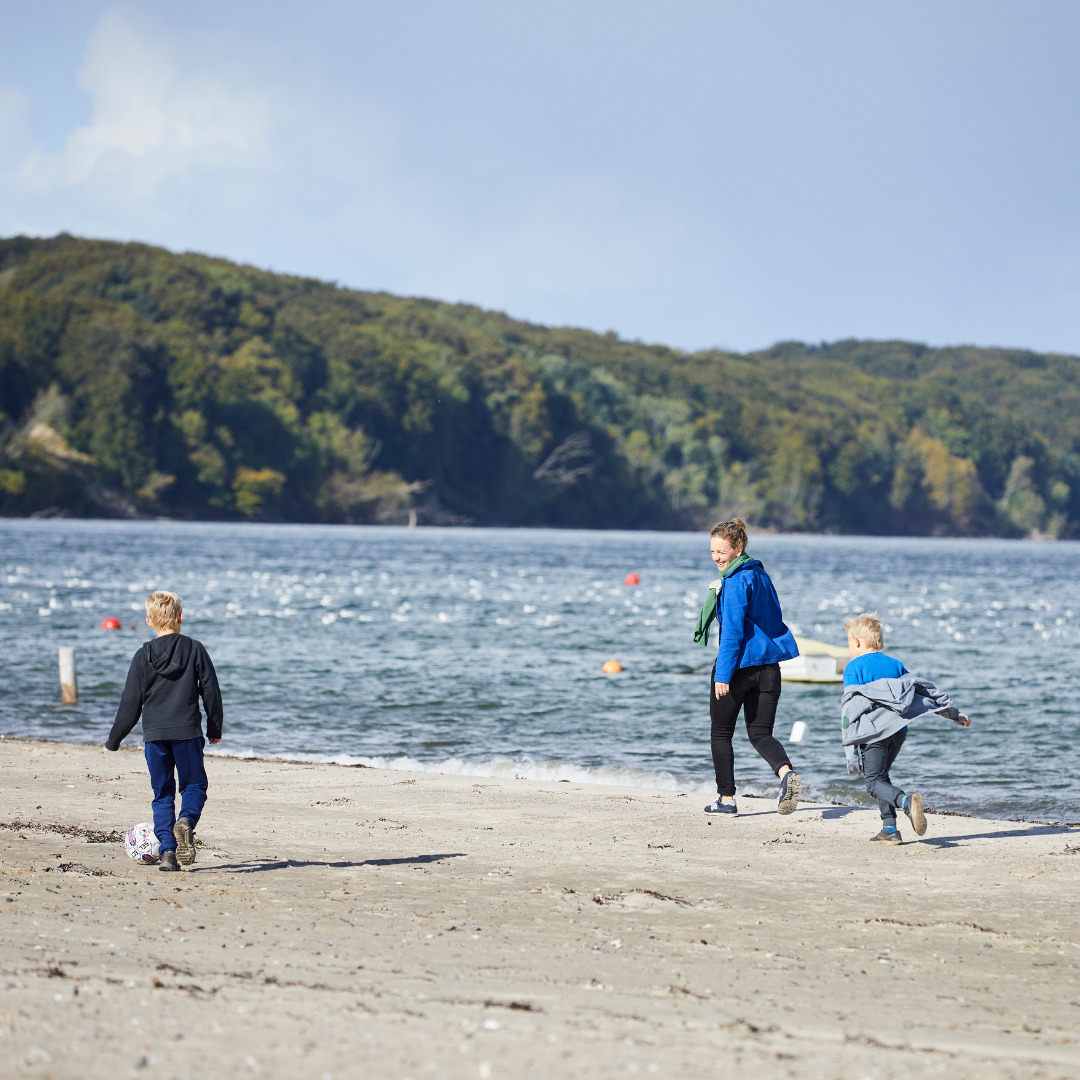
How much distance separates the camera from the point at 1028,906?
6918mm

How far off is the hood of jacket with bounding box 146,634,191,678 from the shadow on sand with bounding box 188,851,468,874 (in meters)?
1.20

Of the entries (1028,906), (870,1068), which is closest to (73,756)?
(1028,906)

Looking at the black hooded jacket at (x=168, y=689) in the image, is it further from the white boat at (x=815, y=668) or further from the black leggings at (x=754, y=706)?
the white boat at (x=815, y=668)

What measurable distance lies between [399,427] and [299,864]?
394 ft

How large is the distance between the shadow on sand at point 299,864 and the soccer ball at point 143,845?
0.22m

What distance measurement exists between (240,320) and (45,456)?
109 feet

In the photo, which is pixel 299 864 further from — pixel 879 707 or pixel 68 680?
pixel 68 680

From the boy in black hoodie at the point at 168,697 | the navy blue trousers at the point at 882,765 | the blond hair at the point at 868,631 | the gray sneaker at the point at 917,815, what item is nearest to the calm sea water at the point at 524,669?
the navy blue trousers at the point at 882,765

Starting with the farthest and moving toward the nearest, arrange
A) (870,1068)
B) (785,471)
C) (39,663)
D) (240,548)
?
(785,471), (240,548), (39,663), (870,1068)

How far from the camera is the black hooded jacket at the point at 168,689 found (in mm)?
6863

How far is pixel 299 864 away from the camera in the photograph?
297 inches

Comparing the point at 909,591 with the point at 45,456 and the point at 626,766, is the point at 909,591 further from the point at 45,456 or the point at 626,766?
the point at 45,456

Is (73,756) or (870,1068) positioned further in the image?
(73,756)

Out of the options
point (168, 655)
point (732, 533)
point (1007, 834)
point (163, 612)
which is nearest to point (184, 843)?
point (168, 655)
